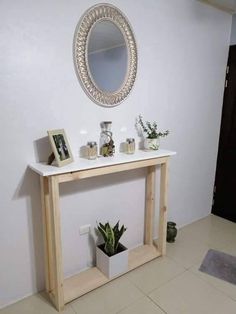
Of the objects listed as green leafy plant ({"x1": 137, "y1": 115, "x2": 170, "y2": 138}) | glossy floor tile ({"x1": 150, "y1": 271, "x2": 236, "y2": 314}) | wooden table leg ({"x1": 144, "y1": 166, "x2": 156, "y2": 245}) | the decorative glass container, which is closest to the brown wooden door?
green leafy plant ({"x1": 137, "y1": 115, "x2": 170, "y2": 138})

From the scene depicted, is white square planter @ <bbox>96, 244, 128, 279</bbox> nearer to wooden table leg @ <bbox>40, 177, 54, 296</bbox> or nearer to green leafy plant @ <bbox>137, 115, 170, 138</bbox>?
wooden table leg @ <bbox>40, 177, 54, 296</bbox>

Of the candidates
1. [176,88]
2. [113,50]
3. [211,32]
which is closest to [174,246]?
[176,88]

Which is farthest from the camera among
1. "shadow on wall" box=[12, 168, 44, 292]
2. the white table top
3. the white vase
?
the white vase

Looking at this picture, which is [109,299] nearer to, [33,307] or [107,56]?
[33,307]

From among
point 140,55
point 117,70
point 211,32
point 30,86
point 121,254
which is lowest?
point 121,254

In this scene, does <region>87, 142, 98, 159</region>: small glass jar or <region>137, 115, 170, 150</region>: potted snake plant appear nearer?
→ <region>87, 142, 98, 159</region>: small glass jar

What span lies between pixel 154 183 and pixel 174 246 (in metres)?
0.66

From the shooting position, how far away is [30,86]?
148cm

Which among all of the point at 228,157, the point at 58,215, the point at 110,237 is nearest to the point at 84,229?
the point at 110,237

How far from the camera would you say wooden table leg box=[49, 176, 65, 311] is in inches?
56.5

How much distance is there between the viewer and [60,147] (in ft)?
4.99

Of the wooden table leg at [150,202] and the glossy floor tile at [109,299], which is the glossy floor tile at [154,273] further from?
the wooden table leg at [150,202]

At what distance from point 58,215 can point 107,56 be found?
Result: 45.5 inches

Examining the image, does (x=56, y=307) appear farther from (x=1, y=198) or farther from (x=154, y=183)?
(x=154, y=183)
